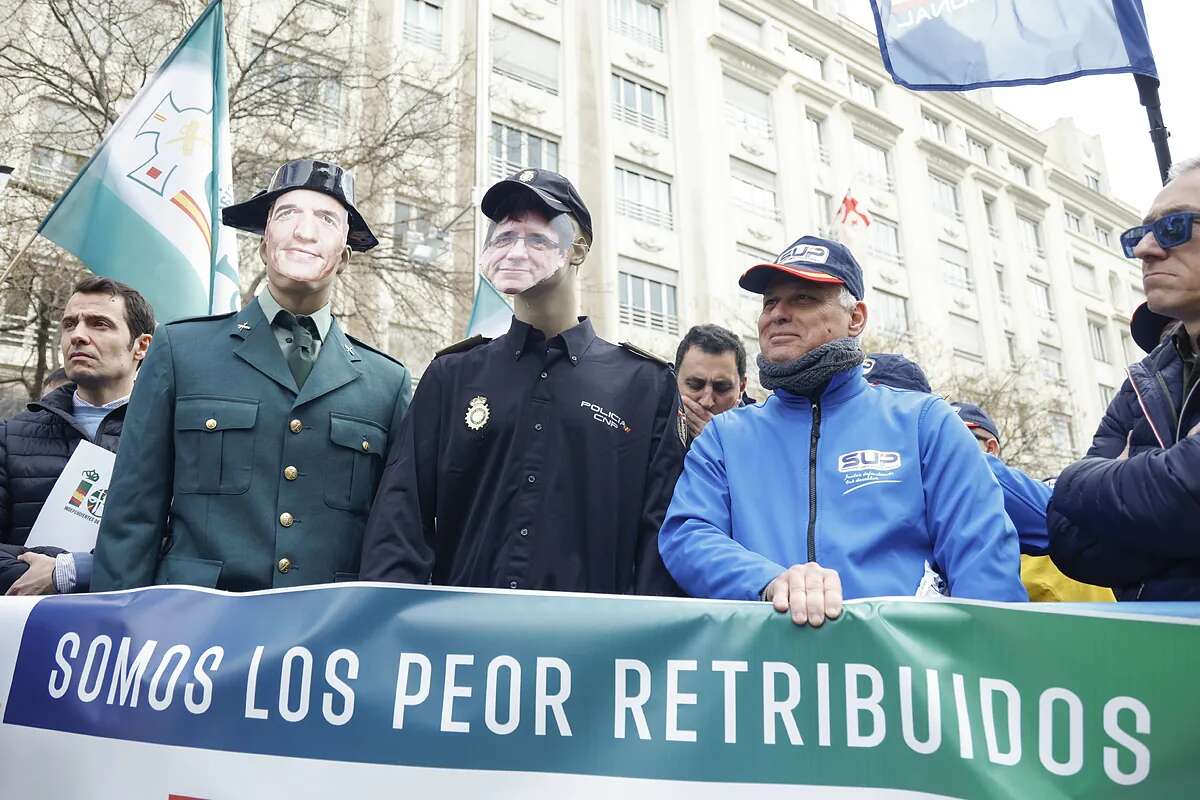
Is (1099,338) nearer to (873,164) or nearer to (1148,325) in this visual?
(873,164)

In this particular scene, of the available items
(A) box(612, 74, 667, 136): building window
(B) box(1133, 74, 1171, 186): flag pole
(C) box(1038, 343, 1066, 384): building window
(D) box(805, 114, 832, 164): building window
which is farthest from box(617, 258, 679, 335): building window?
(B) box(1133, 74, 1171, 186): flag pole

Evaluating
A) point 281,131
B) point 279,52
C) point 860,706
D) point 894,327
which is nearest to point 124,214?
point 860,706

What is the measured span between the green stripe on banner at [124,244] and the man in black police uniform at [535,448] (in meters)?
2.95

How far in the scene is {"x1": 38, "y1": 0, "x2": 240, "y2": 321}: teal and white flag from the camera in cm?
516

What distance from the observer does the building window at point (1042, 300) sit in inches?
1500

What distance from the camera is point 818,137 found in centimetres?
3136

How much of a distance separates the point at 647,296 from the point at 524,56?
6.70 meters

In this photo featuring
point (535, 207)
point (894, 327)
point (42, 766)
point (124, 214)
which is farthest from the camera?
point (894, 327)

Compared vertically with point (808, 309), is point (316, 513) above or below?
below

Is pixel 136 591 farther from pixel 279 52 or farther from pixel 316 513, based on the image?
pixel 279 52

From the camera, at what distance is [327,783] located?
1.95 m

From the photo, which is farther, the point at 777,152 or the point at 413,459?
the point at 777,152

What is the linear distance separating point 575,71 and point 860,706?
81.1 feet

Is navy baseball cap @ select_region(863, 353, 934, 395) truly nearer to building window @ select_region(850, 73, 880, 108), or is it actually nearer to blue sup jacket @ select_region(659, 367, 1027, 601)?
blue sup jacket @ select_region(659, 367, 1027, 601)
